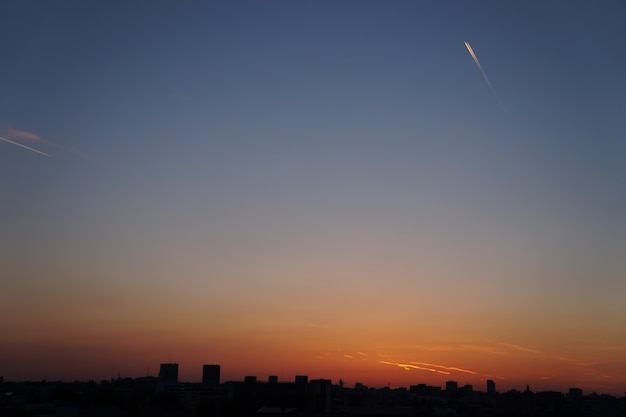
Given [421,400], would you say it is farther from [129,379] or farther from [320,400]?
[129,379]

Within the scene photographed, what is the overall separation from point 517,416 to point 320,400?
22.9 metres

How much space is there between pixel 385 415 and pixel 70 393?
162ft

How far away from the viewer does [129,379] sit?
14288 cm

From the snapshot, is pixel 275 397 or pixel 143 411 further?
pixel 275 397

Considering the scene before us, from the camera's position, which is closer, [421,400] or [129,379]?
[421,400]

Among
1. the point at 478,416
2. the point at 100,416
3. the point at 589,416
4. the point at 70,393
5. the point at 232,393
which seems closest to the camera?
the point at 100,416

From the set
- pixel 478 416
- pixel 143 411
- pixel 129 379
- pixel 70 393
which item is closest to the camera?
pixel 143 411

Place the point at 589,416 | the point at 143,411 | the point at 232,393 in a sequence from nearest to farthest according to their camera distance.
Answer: the point at 143,411 → the point at 232,393 → the point at 589,416

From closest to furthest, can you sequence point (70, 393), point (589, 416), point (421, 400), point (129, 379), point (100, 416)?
point (100, 416) < point (70, 393) < point (589, 416) < point (421, 400) < point (129, 379)

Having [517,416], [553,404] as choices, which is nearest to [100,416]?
[517,416]

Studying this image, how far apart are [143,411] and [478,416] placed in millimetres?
40431

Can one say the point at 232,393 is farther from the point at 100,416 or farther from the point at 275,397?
the point at 100,416

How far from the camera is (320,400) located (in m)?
68.4

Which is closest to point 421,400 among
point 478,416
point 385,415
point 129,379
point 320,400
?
point 478,416
